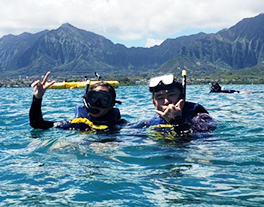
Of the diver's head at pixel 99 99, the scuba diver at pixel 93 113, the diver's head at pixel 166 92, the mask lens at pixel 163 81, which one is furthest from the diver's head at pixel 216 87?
the diver's head at pixel 166 92

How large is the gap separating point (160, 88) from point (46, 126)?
2654 mm

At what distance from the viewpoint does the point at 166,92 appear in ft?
20.7

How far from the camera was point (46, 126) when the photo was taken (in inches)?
286

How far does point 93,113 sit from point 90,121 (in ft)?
0.86

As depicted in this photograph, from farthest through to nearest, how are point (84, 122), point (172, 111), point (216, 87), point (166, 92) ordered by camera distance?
point (216, 87), point (84, 122), point (166, 92), point (172, 111)

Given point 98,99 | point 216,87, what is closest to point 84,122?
point 98,99

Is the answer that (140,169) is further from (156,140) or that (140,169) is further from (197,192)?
(156,140)

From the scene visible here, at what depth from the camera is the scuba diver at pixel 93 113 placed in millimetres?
7027

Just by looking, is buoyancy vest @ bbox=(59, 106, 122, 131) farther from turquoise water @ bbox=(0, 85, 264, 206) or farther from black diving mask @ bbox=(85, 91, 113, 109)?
turquoise water @ bbox=(0, 85, 264, 206)

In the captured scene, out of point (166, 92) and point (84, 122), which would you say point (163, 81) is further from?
point (84, 122)

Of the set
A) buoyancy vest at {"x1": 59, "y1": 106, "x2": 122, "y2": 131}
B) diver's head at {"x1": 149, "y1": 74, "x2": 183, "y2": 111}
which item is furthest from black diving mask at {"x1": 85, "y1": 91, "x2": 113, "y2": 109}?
diver's head at {"x1": 149, "y1": 74, "x2": 183, "y2": 111}

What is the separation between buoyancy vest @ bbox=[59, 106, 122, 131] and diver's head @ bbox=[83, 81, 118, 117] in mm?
189

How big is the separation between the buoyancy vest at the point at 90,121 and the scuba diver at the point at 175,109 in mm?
830

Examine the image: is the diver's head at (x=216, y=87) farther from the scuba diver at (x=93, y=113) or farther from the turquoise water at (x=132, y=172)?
the turquoise water at (x=132, y=172)
